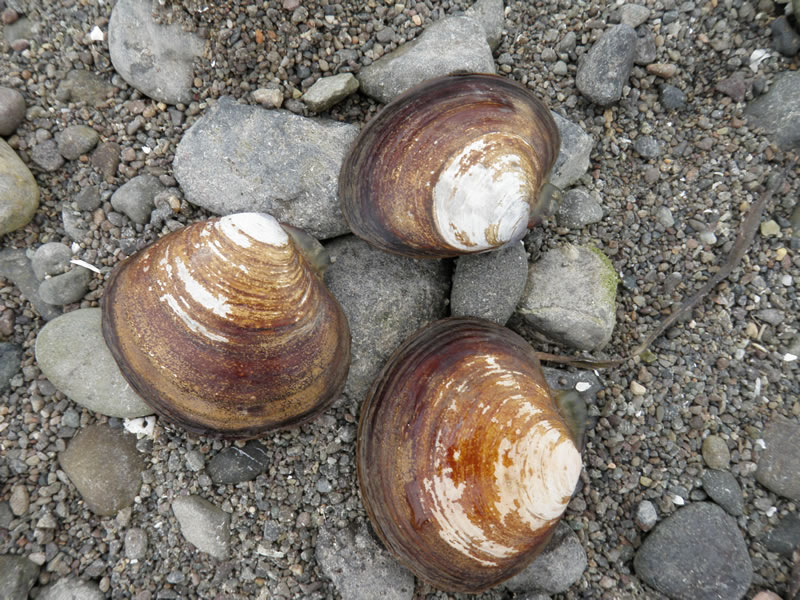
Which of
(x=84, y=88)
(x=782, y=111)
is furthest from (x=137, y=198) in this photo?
(x=782, y=111)

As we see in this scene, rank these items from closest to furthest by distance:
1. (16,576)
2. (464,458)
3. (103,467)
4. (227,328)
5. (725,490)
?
1. (227,328)
2. (464,458)
3. (16,576)
4. (103,467)
5. (725,490)

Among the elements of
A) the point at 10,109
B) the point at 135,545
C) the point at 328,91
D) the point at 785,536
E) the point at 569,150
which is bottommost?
the point at 785,536

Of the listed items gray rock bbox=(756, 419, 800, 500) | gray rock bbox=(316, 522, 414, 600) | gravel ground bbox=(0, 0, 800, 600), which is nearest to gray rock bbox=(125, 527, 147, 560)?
gravel ground bbox=(0, 0, 800, 600)

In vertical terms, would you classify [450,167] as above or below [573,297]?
above

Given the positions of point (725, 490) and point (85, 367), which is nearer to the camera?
point (85, 367)

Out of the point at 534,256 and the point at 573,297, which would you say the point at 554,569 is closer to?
the point at 573,297

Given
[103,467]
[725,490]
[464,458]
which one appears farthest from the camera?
[725,490]

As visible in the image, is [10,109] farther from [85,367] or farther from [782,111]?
[782,111]

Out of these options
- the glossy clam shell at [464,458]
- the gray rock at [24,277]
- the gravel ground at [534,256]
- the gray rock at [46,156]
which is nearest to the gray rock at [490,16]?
the gravel ground at [534,256]
